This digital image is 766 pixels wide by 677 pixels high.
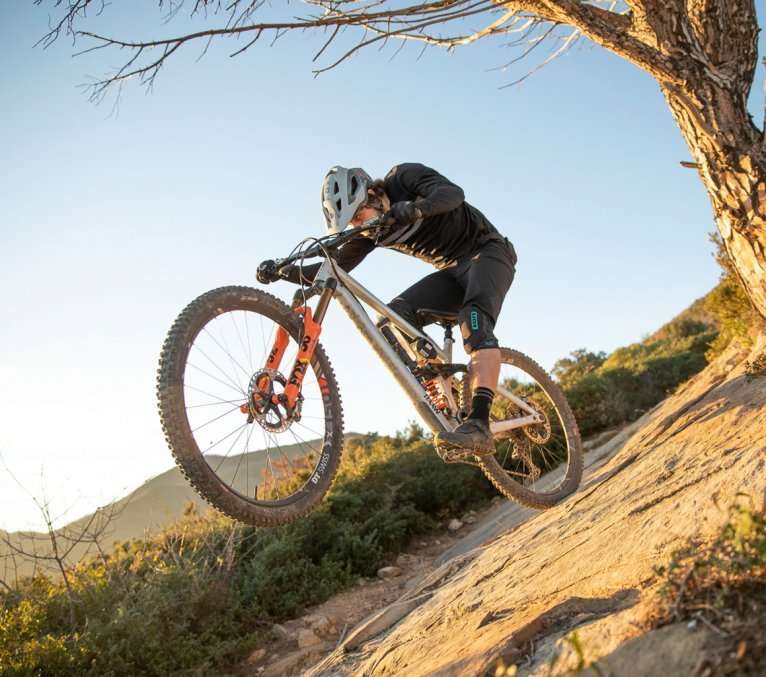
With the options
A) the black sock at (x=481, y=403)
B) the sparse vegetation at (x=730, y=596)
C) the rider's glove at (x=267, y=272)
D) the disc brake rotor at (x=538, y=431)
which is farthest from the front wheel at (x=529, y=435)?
the sparse vegetation at (x=730, y=596)

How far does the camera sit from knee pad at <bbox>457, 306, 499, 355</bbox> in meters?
4.26

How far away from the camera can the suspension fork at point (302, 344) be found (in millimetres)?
3584

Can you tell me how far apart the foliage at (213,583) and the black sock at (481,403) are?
306cm

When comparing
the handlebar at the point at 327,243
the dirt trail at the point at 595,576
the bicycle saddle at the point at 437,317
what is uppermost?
the handlebar at the point at 327,243

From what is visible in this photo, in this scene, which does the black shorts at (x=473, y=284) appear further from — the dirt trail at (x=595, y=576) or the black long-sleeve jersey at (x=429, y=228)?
the dirt trail at (x=595, y=576)

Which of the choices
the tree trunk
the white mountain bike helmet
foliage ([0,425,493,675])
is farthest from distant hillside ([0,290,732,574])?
the tree trunk

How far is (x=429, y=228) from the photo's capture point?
15.3 ft

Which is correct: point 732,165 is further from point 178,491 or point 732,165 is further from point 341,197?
point 178,491

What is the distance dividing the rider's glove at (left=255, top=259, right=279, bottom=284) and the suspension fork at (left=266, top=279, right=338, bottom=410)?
0.27 metres

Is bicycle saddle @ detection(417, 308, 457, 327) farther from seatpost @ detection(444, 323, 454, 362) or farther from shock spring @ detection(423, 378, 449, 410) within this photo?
shock spring @ detection(423, 378, 449, 410)

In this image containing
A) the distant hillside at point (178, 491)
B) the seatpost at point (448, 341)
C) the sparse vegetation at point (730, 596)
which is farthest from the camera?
the distant hillside at point (178, 491)

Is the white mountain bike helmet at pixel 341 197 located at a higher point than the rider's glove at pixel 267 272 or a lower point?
higher

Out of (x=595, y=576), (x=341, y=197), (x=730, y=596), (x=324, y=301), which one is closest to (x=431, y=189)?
(x=341, y=197)

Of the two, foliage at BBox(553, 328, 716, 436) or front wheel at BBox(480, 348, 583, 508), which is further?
foliage at BBox(553, 328, 716, 436)
